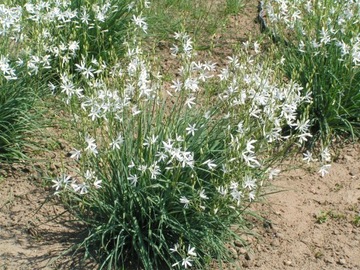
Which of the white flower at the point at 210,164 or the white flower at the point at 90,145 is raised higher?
the white flower at the point at 90,145

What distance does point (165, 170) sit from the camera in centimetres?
508

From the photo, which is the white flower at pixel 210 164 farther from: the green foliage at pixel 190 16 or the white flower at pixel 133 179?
the green foliage at pixel 190 16

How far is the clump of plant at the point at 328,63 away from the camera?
6.43 m

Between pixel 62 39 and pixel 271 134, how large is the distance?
246 centimetres

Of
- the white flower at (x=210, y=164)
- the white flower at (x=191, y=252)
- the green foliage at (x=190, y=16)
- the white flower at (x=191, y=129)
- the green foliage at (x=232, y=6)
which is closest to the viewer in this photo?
the white flower at (x=191, y=252)

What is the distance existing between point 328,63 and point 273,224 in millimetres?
1670

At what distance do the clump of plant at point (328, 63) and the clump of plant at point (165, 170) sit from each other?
1.31 metres

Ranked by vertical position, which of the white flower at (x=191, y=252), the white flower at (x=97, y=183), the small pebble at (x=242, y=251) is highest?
the white flower at (x=97, y=183)

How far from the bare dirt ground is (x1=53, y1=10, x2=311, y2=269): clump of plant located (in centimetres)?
25

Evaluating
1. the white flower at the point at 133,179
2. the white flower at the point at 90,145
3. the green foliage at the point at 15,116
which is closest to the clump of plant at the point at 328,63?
the white flower at the point at 133,179

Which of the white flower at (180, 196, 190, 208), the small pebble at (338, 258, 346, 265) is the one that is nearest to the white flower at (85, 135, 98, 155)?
the white flower at (180, 196, 190, 208)

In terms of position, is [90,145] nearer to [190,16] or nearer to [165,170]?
[165,170]

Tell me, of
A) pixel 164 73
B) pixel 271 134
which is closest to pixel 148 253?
pixel 271 134

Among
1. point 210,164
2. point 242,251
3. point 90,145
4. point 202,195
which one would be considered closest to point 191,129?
point 210,164
